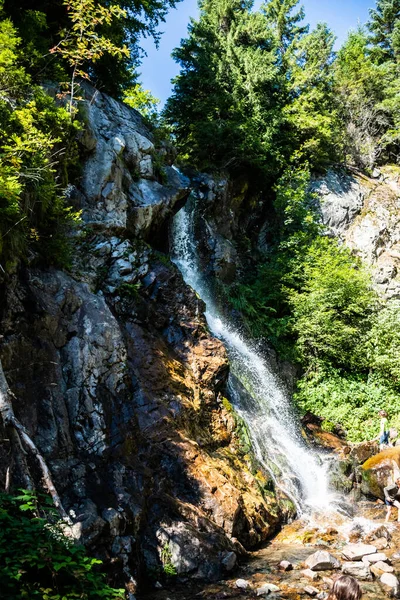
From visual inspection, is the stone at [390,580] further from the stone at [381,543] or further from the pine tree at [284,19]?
the pine tree at [284,19]

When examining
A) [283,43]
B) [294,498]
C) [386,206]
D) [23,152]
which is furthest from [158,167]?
[283,43]

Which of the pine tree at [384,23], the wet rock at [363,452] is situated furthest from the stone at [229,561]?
the pine tree at [384,23]

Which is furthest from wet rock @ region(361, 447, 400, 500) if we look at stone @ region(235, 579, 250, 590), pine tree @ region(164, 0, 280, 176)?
pine tree @ region(164, 0, 280, 176)

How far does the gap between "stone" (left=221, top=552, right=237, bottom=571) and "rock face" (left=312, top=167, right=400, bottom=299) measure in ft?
54.7

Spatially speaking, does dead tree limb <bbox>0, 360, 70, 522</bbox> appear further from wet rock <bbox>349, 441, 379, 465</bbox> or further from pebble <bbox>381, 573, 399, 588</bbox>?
wet rock <bbox>349, 441, 379, 465</bbox>

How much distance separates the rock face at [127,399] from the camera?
6703 millimetres

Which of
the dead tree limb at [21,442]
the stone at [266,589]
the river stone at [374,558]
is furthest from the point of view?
the river stone at [374,558]

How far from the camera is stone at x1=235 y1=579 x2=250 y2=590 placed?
258 inches

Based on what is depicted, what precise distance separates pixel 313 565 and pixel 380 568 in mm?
1150

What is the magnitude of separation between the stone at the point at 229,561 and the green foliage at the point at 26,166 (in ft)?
19.9

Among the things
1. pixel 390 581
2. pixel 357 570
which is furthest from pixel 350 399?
pixel 390 581

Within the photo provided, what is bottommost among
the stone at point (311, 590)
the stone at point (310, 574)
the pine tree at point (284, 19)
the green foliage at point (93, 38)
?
the stone at point (311, 590)

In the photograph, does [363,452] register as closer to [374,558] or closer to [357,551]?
[357,551]

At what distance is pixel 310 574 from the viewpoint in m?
7.06
